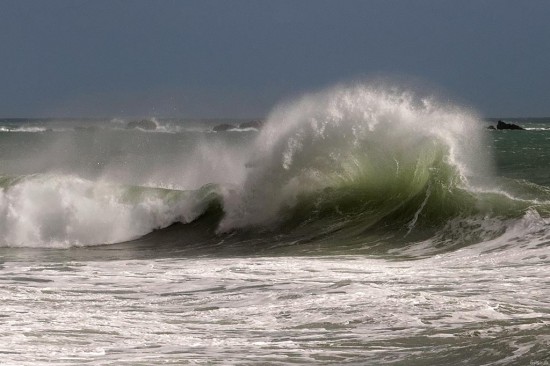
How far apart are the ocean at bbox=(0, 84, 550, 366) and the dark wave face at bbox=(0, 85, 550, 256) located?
0.15ft

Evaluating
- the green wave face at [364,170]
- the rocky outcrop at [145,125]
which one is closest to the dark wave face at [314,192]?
the green wave face at [364,170]

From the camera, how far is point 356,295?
10.0 m

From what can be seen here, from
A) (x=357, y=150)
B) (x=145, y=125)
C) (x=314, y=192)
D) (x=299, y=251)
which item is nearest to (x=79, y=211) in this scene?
(x=314, y=192)

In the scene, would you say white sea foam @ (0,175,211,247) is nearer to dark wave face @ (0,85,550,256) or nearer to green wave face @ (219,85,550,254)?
dark wave face @ (0,85,550,256)

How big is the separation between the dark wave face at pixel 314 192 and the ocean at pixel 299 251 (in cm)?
5

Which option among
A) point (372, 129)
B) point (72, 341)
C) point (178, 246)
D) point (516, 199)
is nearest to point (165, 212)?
point (178, 246)

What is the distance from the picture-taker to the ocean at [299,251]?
812cm

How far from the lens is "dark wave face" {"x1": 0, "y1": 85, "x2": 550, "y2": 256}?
17.0 metres

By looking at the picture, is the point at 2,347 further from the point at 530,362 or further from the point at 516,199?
the point at 516,199

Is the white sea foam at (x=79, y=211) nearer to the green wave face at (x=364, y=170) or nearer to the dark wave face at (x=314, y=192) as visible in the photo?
the dark wave face at (x=314, y=192)

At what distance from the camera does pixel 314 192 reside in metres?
19.6

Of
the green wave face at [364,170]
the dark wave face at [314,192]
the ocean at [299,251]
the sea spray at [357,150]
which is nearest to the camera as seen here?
the ocean at [299,251]

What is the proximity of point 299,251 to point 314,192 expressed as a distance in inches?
168

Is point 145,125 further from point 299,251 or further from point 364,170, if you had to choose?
point 299,251
